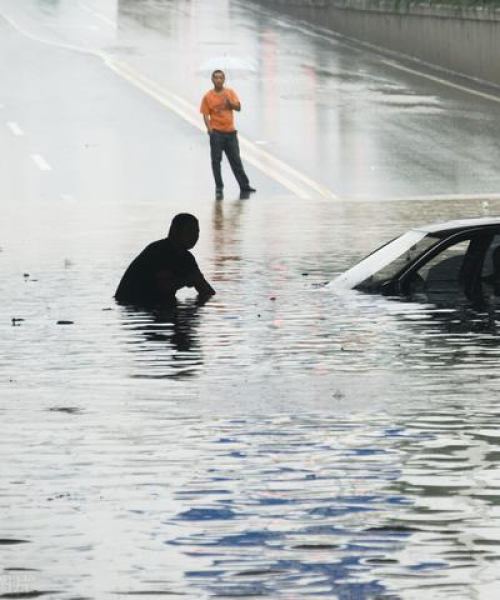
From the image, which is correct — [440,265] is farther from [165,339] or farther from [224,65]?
[224,65]

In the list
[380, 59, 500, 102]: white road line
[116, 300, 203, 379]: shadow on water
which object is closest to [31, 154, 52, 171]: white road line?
[380, 59, 500, 102]: white road line

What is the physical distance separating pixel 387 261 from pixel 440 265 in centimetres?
70

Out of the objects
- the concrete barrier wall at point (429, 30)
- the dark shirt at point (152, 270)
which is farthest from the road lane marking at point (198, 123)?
the dark shirt at point (152, 270)

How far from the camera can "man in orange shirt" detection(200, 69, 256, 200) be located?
32.5 m

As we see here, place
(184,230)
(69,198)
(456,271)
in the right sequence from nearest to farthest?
1. (184,230)
2. (456,271)
3. (69,198)

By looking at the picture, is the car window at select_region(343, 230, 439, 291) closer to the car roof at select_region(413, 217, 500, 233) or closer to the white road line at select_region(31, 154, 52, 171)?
the car roof at select_region(413, 217, 500, 233)

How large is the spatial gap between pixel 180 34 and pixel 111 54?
694 centimetres

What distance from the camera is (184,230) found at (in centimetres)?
1744

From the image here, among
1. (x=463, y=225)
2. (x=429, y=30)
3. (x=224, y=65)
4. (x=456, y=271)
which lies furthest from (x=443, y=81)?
(x=463, y=225)

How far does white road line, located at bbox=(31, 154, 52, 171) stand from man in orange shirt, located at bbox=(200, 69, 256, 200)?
13.4 ft

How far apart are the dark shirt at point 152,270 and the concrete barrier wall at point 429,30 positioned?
1186 inches

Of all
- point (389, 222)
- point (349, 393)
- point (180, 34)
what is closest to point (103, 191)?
point (389, 222)

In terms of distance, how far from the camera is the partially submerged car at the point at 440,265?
58.7 ft

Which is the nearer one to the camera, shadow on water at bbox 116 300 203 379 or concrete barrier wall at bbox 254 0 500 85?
shadow on water at bbox 116 300 203 379
